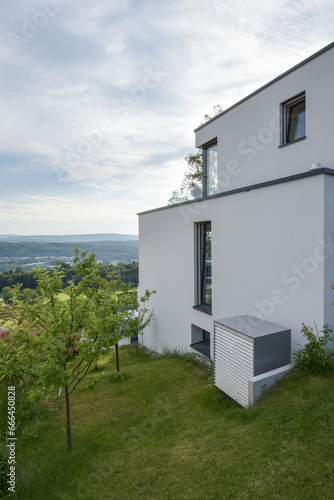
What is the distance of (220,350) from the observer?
5.22m

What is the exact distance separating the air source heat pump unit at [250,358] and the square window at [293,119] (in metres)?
5.19

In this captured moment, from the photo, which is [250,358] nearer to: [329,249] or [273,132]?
[329,249]

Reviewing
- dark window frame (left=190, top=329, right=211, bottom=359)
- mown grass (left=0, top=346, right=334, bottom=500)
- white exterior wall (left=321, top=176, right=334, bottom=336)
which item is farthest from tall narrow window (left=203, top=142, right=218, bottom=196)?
mown grass (left=0, top=346, right=334, bottom=500)

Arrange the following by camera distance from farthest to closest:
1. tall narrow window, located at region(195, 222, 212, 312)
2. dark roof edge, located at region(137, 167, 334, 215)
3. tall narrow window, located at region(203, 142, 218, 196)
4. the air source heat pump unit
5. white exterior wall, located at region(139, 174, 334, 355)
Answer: tall narrow window, located at region(203, 142, 218, 196)
tall narrow window, located at region(195, 222, 212, 312)
white exterior wall, located at region(139, 174, 334, 355)
dark roof edge, located at region(137, 167, 334, 215)
the air source heat pump unit

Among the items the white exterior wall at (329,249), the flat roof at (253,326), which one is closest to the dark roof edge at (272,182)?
the white exterior wall at (329,249)

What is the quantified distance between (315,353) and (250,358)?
3.66 ft

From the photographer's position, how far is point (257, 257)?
5.97 m

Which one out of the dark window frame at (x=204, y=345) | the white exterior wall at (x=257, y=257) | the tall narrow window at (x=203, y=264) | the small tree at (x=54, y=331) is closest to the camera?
the small tree at (x=54, y=331)

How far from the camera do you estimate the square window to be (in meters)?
6.98

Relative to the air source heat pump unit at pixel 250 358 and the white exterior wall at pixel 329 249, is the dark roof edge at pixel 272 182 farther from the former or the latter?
the air source heat pump unit at pixel 250 358

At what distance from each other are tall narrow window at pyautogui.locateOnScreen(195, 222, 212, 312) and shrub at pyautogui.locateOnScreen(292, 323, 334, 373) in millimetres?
4004

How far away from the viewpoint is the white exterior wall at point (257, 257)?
15.8ft

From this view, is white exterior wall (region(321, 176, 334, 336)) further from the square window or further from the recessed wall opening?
the recessed wall opening

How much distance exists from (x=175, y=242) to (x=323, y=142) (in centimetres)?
550
